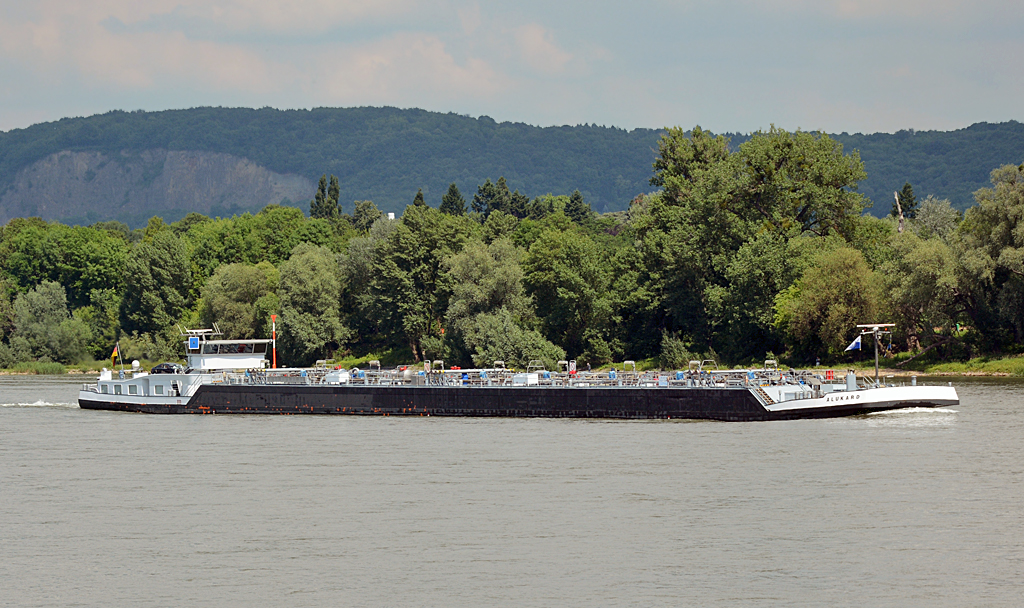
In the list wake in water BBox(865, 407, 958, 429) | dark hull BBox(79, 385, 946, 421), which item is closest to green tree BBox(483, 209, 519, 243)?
dark hull BBox(79, 385, 946, 421)

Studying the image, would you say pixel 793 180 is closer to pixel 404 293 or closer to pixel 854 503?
pixel 404 293

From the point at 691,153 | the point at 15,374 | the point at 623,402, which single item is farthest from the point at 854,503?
A: the point at 15,374

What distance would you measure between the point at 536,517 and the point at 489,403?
3126cm

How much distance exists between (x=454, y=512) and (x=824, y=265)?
6302cm

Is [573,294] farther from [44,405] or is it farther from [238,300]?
[44,405]

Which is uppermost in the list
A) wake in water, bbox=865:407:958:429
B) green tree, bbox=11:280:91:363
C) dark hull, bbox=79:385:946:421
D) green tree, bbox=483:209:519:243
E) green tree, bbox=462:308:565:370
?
green tree, bbox=483:209:519:243

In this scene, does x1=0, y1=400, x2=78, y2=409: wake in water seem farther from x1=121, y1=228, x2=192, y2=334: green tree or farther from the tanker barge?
x1=121, y1=228, x2=192, y2=334: green tree

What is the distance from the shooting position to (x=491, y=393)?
6562cm

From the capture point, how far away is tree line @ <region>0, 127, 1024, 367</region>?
8925 centimetres

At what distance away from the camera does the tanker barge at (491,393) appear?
188 feet

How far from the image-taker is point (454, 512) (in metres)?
35.4

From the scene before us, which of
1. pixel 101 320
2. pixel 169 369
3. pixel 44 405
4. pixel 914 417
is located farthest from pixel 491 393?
pixel 101 320

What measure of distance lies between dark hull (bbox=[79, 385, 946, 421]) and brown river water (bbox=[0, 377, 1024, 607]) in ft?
7.19

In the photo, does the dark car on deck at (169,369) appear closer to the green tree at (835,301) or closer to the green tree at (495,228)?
the green tree at (835,301)
